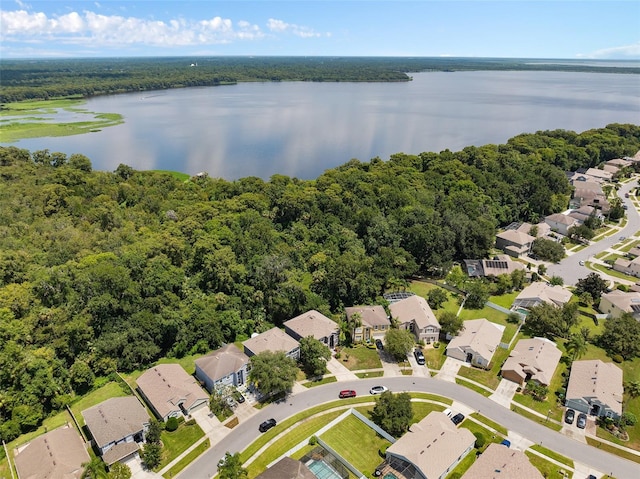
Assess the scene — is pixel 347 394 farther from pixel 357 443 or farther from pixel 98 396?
pixel 98 396

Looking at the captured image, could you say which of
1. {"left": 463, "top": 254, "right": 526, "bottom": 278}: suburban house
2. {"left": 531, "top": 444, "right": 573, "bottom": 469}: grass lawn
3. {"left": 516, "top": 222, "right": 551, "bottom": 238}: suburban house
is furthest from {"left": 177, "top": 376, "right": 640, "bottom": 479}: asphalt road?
{"left": 516, "top": 222, "right": 551, "bottom": 238}: suburban house

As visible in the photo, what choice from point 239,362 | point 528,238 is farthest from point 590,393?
point 528,238

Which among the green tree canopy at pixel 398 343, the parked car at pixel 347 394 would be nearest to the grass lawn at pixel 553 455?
the green tree canopy at pixel 398 343

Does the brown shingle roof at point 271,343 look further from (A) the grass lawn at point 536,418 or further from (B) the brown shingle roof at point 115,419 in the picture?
(A) the grass lawn at point 536,418

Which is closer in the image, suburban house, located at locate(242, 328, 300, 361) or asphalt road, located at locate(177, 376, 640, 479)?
asphalt road, located at locate(177, 376, 640, 479)

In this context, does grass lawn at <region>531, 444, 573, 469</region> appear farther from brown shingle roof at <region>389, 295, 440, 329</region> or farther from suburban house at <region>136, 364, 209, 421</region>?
suburban house at <region>136, 364, 209, 421</region>

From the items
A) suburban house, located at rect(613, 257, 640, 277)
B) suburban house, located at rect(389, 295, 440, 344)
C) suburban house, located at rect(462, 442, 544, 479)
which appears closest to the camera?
suburban house, located at rect(462, 442, 544, 479)
